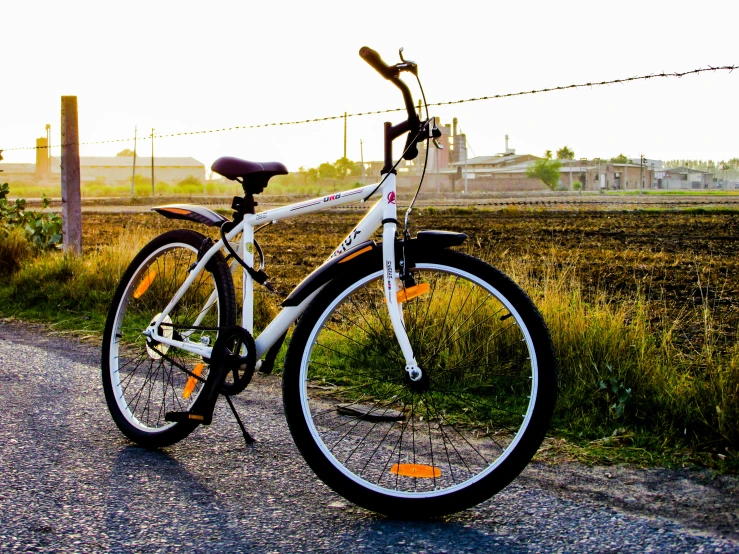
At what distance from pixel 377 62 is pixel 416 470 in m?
1.63

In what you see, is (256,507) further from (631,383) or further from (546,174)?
(546,174)

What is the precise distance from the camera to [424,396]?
11.9 ft

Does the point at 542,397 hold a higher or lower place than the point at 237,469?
higher

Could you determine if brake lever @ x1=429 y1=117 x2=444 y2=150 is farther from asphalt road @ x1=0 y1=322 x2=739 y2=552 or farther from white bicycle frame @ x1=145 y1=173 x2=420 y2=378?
asphalt road @ x1=0 y1=322 x2=739 y2=552

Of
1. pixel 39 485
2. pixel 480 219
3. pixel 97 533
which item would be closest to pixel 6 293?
pixel 39 485

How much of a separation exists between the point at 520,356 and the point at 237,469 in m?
1.76

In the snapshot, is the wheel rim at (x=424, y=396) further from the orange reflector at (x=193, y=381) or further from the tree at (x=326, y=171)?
the tree at (x=326, y=171)

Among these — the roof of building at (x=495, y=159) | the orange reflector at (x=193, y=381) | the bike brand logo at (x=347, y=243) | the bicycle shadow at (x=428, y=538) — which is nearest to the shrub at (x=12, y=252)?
the orange reflector at (x=193, y=381)

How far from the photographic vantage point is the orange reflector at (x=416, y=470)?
348cm

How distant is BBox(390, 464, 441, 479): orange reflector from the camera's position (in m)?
3.48

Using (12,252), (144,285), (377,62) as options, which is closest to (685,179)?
(12,252)

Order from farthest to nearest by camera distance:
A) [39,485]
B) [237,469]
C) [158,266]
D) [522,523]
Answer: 1. [158,266]
2. [237,469]
3. [39,485]
4. [522,523]

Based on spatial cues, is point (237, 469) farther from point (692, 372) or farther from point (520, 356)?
point (692, 372)

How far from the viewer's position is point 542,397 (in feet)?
10.3
